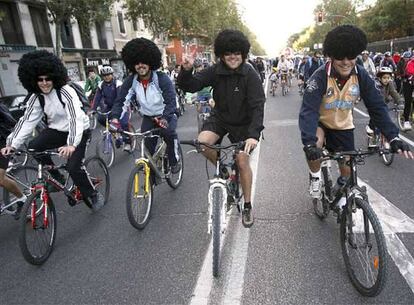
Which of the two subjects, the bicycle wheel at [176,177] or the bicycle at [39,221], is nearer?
the bicycle at [39,221]

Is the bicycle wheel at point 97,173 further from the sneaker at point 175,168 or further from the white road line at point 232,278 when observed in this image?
the white road line at point 232,278

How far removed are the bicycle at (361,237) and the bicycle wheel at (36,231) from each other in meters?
2.93

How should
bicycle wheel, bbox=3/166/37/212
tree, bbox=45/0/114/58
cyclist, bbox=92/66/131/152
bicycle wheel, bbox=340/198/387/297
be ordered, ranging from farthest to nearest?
tree, bbox=45/0/114/58, cyclist, bbox=92/66/131/152, bicycle wheel, bbox=3/166/37/212, bicycle wheel, bbox=340/198/387/297

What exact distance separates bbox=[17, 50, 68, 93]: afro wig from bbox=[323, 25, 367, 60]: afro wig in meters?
2.92

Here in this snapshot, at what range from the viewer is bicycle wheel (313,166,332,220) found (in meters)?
4.06

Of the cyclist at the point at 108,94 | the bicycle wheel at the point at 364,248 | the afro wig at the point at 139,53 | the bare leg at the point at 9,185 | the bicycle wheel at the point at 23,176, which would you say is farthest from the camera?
the cyclist at the point at 108,94

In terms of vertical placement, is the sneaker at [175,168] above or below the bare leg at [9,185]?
below

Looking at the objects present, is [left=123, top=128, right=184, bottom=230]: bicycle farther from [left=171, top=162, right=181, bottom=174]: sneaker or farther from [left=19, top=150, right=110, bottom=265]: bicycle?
[left=19, top=150, right=110, bottom=265]: bicycle

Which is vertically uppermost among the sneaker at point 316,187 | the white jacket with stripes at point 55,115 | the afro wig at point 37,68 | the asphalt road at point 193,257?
the afro wig at point 37,68

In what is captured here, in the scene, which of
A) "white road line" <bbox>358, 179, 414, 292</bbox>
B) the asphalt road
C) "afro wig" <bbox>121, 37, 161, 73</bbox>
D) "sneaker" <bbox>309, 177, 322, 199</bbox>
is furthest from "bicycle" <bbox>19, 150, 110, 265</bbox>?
"white road line" <bbox>358, 179, 414, 292</bbox>

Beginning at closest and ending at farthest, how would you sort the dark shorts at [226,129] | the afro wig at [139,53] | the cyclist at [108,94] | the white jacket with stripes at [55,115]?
the dark shorts at [226,129]
the white jacket with stripes at [55,115]
the afro wig at [139,53]
the cyclist at [108,94]

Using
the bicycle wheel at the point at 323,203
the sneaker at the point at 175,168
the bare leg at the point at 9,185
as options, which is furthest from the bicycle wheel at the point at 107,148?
the bicycle wheel at the point at 323,203

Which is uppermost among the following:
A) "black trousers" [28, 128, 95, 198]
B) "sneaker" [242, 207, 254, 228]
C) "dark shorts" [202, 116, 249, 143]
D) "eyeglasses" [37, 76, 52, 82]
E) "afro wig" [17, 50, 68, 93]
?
"afro wig" [17, 50, 68, 93]

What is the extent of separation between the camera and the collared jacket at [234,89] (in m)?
3.90
